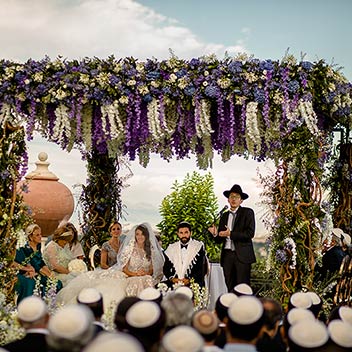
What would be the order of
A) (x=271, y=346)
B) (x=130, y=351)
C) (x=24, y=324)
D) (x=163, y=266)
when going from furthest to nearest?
(x=163, y=266), (x=271, y=346), (x=24, y=324), (x=130, y=351)

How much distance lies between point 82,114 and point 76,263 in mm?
2461

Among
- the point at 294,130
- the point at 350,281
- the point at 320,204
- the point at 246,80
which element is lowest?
the point at 350,281

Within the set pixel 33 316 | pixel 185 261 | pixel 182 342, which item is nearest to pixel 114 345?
pixel 182 342

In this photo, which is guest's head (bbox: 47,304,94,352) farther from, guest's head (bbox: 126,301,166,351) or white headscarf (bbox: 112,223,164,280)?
white headscarf (bbox: 112,223,164,280)

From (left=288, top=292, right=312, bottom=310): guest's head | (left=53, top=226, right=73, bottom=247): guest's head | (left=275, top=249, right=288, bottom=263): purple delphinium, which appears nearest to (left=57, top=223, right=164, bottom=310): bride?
(left=53, top=226, right=73, bottom=247): guest's head

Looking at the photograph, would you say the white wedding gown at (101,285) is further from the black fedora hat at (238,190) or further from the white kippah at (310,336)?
the white kippah at (310,336)

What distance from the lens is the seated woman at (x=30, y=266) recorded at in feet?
26.8

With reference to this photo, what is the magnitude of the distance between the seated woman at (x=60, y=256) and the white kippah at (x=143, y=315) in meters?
6.58

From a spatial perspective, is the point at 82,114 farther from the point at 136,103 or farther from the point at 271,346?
the point at 271,346

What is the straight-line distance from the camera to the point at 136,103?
26.9ft

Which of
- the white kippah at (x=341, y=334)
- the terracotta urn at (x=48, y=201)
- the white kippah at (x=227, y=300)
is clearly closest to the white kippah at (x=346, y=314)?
the white kippah at (x=227, y=300)

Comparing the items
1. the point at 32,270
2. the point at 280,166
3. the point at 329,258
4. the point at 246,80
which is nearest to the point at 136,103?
the point at 246,80

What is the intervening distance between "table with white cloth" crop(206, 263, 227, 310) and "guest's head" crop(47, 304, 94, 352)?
7.08m

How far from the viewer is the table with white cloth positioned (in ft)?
32.4
